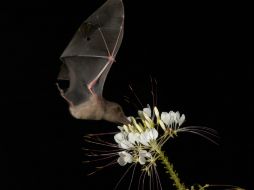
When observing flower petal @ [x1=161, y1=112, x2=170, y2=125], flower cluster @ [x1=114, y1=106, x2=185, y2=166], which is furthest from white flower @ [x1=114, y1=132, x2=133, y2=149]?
flower petal @ [x1=161, y1=112, x2=170, y2=125]

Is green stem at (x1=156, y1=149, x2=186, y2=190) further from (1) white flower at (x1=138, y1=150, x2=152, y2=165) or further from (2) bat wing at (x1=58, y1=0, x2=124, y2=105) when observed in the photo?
(2) bat wing at (x1=58, y1=0, x2=124, y2=105)

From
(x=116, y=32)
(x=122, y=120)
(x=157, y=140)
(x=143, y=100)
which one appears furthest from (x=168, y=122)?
(x=143, y=100)

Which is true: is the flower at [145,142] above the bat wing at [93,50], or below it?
below

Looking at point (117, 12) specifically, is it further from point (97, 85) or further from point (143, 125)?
point (143, 125)

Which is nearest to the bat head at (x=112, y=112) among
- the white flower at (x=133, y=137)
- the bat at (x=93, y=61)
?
the bat at (x=93, y=61)

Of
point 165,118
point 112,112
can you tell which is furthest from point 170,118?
point 112,112

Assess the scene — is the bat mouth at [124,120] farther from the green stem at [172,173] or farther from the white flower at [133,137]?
the green stem at [172,173]

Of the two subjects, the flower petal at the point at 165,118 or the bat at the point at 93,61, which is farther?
the flower petal at the point at 165,118
